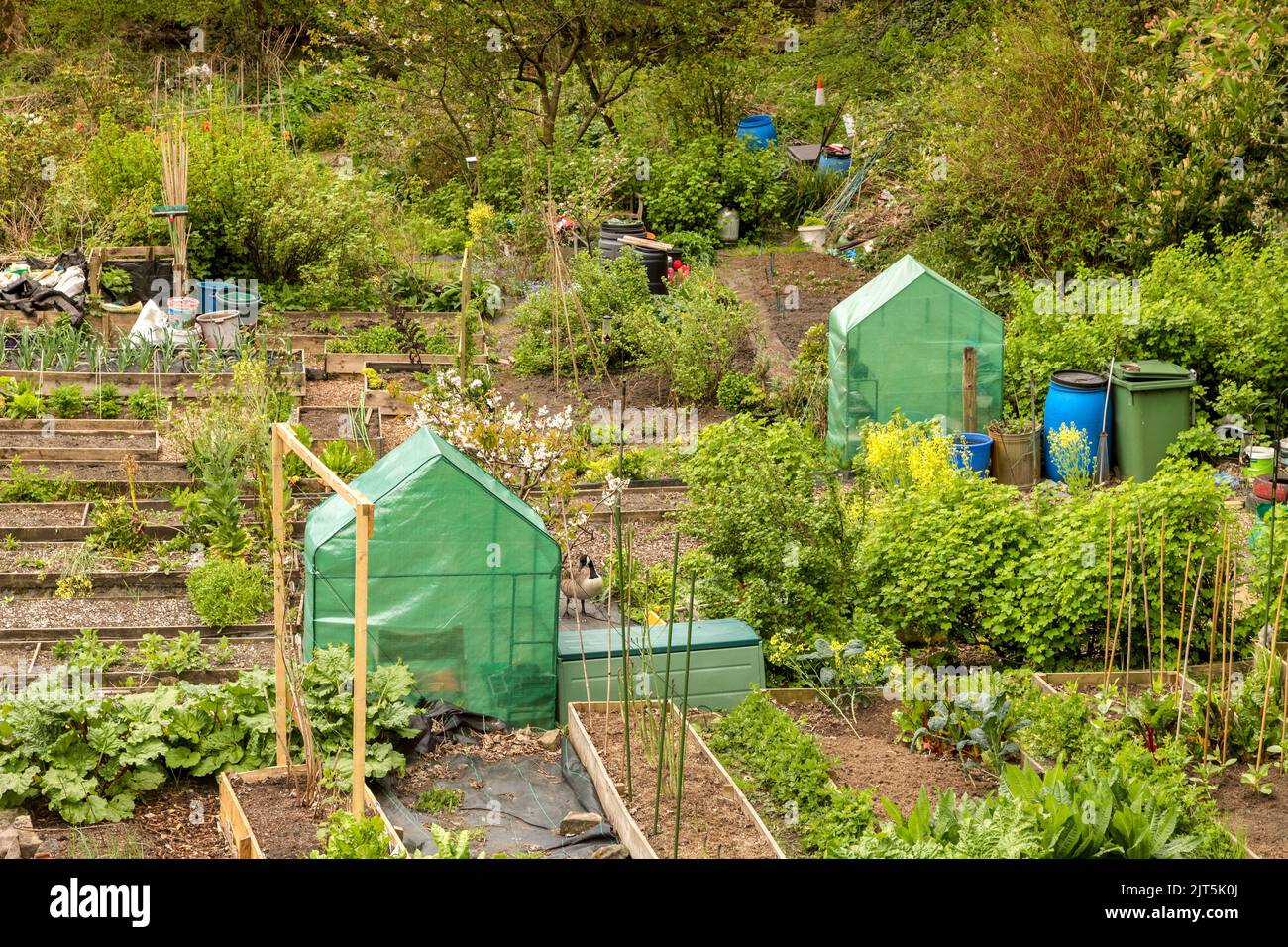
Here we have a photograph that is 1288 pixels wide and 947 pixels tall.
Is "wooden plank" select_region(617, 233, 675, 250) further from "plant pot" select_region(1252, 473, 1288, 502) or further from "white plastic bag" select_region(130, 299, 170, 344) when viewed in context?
"plant pot" select_region(1252, 473, 1288, 502)

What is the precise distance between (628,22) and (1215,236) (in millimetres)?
8796

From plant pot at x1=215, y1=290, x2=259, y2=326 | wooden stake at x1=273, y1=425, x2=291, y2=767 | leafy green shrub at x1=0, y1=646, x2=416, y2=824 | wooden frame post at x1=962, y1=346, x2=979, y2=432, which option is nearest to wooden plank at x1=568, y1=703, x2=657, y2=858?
leafy green shrub at x1=0, y1=646, x2=416, y2=824

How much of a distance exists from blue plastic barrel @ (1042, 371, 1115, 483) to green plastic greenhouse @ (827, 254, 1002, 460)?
1.94 ft

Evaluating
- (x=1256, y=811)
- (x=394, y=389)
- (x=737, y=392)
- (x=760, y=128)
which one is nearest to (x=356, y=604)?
(x=1256, y=811)

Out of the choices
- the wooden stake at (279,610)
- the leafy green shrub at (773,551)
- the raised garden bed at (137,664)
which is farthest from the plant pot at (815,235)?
the wooden stake at (279,610)

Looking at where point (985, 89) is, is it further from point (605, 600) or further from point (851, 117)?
point (605, 600)

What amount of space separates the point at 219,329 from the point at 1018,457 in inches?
284

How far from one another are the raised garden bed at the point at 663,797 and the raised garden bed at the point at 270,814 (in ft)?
3.17

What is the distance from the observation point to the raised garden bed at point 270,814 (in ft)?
18.1

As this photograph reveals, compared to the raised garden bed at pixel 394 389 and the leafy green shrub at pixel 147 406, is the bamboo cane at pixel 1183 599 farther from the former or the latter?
the leafy green shrub at pixel 147 406

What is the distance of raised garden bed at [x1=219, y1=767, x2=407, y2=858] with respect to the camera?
18.1 feet

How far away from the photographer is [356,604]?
5.23 m

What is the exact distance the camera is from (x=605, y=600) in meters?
8.70
